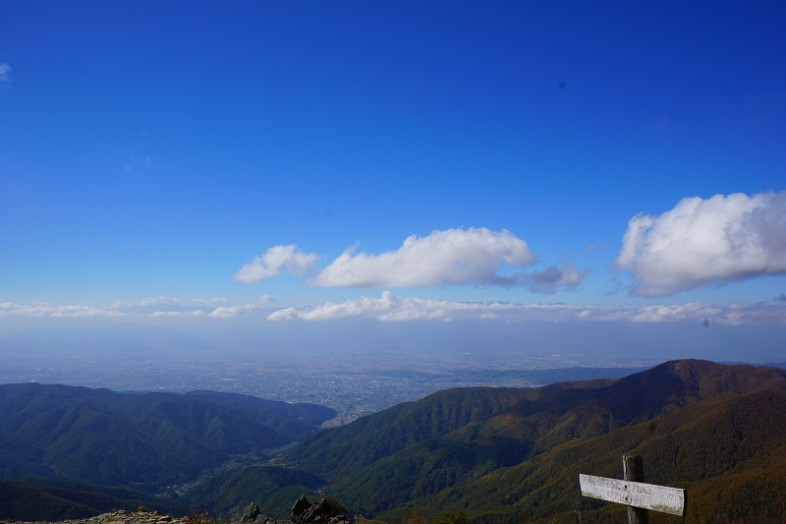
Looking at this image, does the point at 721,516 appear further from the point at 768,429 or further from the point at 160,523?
the point at 160,523

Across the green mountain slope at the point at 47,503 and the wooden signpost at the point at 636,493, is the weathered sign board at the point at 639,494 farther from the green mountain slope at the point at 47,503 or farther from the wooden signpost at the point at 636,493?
the green mountain slope at the point at 47,503

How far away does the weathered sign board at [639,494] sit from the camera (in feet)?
25.0

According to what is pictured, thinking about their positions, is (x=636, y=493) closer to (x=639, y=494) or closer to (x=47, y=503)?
(x=639, y=494)

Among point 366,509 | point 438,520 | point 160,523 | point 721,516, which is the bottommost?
point 366,509

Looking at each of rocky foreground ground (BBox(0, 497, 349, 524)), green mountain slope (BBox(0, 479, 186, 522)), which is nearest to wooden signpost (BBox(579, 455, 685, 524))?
rocky foreground ground (BBox(0, 497, 349, 524))

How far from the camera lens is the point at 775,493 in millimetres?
110875

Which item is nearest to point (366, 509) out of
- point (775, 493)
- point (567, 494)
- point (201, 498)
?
point (201, 498)

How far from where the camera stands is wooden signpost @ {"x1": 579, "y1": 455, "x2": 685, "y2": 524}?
766 cm

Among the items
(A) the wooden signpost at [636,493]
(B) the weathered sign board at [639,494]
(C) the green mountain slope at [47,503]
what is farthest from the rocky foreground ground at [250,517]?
(C) the green mountain slope at [47,503]

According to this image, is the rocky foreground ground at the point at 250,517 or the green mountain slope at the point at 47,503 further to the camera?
the green mountain slope at the point at 47,503

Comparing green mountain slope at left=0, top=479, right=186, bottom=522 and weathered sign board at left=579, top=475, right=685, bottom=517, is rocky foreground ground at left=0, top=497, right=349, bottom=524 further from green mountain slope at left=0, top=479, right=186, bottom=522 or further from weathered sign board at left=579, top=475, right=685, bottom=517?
green mountain slope at left=0, top=479, right=186, bottom=522

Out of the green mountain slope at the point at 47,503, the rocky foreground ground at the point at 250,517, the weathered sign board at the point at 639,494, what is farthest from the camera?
the green mountain slope at the point at 47,503

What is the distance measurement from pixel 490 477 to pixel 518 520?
64.3m

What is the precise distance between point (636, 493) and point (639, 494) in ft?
0.18
